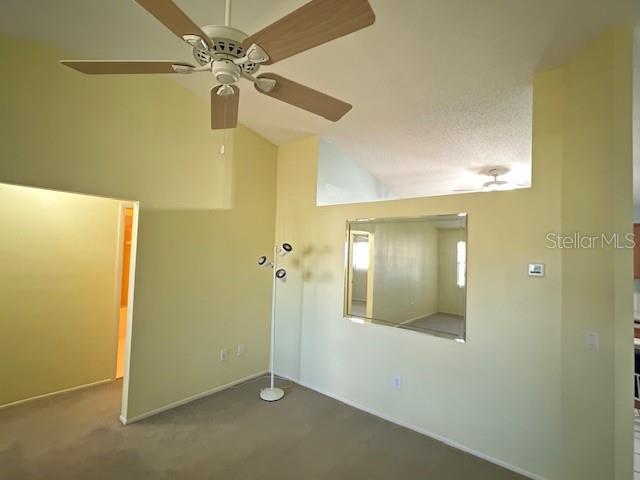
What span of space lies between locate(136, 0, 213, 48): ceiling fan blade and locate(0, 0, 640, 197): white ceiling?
3.47 ft

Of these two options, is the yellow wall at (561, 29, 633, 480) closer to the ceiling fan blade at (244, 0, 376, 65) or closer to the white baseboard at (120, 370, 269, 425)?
the ceiling fan blade at (244, 0, 376, 65)

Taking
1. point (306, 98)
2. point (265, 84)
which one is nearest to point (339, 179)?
point (306, 98)

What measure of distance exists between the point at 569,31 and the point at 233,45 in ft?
6.53

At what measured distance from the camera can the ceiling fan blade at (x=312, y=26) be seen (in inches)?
41.0

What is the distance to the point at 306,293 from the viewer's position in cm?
371

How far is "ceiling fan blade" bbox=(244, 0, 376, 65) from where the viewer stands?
1.04 metres

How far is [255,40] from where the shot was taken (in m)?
1.20

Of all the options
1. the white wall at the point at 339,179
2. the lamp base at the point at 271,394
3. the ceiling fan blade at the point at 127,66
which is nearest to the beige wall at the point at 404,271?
the white wall at the point at 339,179

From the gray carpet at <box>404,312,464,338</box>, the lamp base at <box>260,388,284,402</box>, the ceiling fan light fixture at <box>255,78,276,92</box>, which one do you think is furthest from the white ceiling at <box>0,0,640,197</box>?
the lamp base at <box>260,388,284,402</box>

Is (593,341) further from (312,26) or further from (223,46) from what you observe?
(223,46)

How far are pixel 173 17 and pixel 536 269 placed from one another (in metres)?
2.61

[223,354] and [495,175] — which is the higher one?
[495,175]

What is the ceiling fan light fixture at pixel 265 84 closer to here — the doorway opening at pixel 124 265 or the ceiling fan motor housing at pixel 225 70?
the ceiling fan motor housing at pixel 225 70

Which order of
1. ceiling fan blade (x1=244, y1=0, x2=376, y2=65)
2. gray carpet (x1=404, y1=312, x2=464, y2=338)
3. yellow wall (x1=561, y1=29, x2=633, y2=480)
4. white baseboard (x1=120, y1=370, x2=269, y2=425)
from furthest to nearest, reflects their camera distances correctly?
white baseboard (x1=120, y1=370, x2=269, y2=425)
gray carpet (x1=404, y1=312, x2=464, y2=338)
yellow wall (x1=561, y1=29, x2=633, y2=480)
ceiling fan blade (x1=244, y1=0, x2=376, y2=65)
